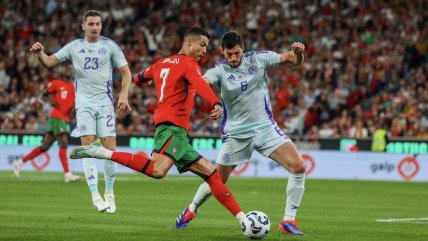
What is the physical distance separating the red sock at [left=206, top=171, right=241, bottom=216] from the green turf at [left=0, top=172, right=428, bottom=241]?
0.34 meters

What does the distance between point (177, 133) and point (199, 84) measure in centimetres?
70

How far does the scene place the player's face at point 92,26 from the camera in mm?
14055

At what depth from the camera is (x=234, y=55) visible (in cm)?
1198

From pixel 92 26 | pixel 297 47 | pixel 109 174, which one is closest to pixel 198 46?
pixel 297 47

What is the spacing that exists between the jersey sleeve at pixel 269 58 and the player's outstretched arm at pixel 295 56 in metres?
0.10

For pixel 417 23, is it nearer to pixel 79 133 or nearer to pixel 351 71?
pixel 351 71

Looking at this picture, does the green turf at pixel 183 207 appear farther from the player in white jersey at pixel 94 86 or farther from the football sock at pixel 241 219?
the player in white jersey at pixel 94 86

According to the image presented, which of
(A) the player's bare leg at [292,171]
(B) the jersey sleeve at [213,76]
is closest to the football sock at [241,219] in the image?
(A) the player's bare leg at [292,171]

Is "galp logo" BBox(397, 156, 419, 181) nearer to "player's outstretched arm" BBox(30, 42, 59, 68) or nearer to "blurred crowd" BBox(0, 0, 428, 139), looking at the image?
"blurred crowd" BBox(0, 0, 428, 139)

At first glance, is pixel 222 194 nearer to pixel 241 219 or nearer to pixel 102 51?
pixel 241 219

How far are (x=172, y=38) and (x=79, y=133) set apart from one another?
72.2ft

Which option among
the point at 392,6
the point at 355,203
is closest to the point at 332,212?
the point at 355,203

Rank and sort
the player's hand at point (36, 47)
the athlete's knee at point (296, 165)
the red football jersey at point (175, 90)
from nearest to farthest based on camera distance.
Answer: the red football jersey at point (175, 90) < the athlete's knee at point (296, 165) < the player's hand at point (36, 47)

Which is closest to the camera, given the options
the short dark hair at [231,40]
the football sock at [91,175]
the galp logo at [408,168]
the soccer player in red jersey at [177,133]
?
the soccer player in red jersey at [177,133]
